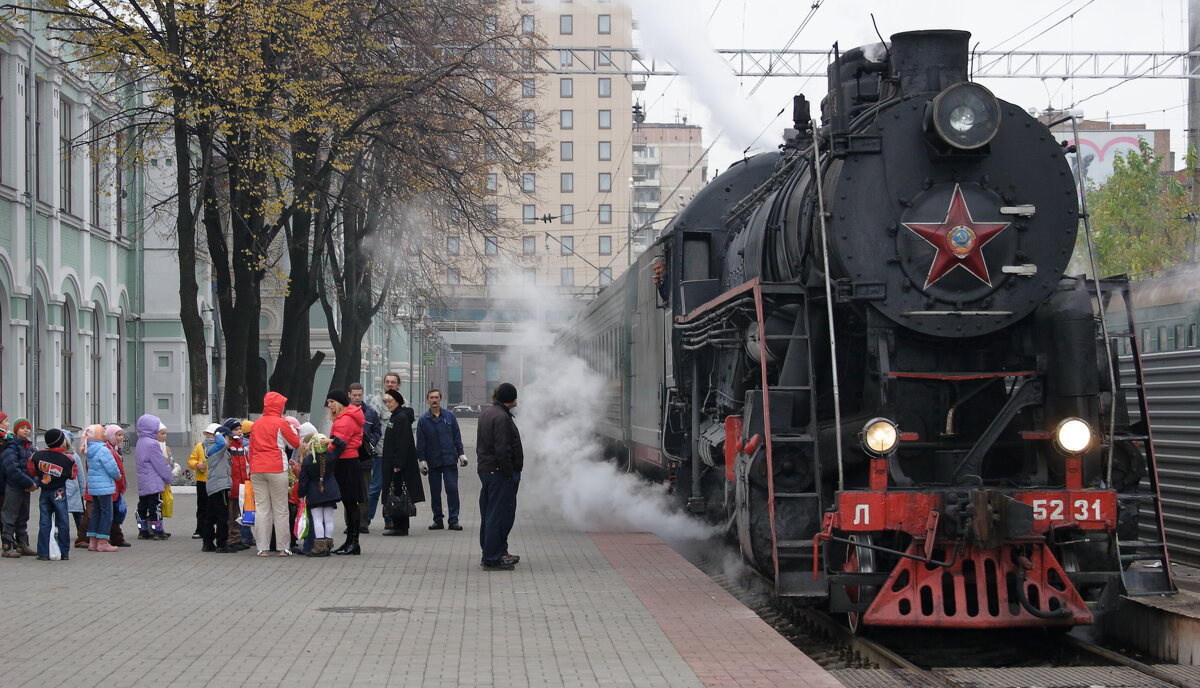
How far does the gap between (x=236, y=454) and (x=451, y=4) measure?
12656 millimetres

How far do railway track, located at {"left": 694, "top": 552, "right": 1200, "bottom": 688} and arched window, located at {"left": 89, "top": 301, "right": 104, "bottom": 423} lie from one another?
23330 mm

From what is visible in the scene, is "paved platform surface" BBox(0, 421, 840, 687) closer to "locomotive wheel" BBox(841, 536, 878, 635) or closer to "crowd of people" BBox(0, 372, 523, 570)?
"crowd of people" BBox(0, 372, 523, 570)

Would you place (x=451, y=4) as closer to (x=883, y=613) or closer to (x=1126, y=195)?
(x=883, y=613)

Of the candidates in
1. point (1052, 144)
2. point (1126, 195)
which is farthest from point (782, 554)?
point (1126, 195)

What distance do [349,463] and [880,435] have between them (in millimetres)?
6561

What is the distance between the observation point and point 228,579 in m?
11.4

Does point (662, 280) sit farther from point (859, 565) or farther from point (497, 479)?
point (859, 565)

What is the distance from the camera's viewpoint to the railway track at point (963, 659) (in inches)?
311

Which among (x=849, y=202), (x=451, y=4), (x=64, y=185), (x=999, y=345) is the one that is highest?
(x=451, y=4)

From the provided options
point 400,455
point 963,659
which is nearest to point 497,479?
point 400,455

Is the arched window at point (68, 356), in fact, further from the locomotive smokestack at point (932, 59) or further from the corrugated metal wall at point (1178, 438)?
the locomotive smokestack at point (932, 59)

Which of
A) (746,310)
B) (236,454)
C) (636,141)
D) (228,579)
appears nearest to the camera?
(746,310)

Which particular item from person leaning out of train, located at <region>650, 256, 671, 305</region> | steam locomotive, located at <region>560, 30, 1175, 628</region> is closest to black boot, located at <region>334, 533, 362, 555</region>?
person leaning out of train, located at <region>650, 256, 671, 305</region>

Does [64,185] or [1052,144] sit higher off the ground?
[64,185]
